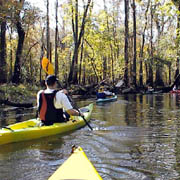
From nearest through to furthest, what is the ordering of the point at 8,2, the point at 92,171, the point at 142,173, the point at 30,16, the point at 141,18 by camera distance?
the point at 92,171
the point at 142,173
the point at 8,2
the point at 30,16
the point at 141,18

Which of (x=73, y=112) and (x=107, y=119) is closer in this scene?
(x=73, y=112)

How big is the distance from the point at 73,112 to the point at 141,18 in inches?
1398

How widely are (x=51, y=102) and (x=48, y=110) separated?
0.28 m

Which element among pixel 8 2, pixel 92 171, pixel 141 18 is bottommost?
pixel 92 171

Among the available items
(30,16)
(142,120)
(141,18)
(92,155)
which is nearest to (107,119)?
(142,120)

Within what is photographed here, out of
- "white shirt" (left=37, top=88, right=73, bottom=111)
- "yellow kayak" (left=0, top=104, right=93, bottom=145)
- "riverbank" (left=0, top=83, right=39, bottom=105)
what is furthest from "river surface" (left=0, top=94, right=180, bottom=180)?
"riverbank" (left=0, top=83, right=39, bottom=105)

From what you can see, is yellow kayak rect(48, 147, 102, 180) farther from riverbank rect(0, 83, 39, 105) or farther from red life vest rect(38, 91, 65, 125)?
riverbank rect(0, 83, 39, 105)

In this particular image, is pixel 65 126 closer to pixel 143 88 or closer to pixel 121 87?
pixel 121 87

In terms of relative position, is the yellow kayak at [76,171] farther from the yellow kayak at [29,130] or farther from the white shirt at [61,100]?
the yellow kayak at [29,130]

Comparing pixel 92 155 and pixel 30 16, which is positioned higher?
pixel 30 16

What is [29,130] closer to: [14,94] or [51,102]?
[51,102]

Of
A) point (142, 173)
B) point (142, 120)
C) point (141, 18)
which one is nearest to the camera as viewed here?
point (142, 173)

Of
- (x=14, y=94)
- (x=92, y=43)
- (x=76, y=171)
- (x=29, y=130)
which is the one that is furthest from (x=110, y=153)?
(x=92, y=43)

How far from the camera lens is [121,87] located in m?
29.7
